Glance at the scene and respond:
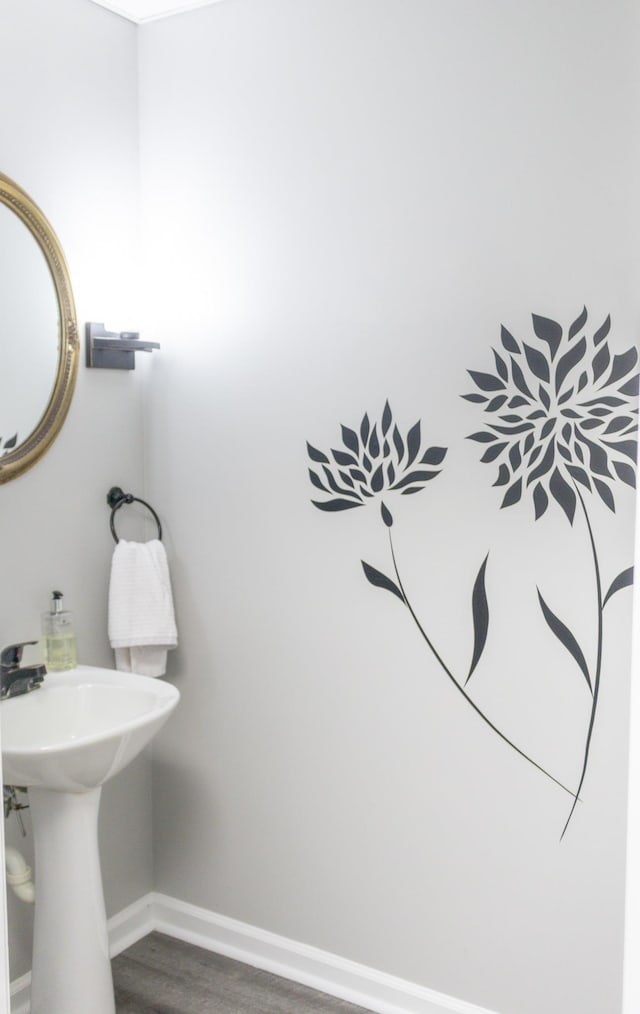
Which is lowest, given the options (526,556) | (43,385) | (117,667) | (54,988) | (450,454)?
(54,988)

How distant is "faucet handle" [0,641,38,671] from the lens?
221cm

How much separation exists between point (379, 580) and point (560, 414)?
606 mm

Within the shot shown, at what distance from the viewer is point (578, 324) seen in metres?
2.02

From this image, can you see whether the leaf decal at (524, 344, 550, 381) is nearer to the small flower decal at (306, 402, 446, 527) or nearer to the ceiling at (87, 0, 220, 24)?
the small flower decal at (306, 402, 446, 527)

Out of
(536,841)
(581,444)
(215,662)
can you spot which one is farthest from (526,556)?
(215,662)

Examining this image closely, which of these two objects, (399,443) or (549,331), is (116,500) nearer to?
(399,443)

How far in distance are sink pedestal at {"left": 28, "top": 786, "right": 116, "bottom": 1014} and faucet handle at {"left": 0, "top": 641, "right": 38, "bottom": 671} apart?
298 mm

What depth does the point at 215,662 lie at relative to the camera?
2645 millimetres

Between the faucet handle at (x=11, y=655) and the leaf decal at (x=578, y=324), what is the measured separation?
140cm

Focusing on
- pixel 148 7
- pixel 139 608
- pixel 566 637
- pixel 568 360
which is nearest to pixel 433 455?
pixel 568 360


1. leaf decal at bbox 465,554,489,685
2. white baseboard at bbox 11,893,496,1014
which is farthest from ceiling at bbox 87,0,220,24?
white baseboard at bbox 11,893,496,1014

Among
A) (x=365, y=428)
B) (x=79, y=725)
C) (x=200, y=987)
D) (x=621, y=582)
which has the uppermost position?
(x=365, y=428)

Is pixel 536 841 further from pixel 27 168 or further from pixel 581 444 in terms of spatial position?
pixel 27 168

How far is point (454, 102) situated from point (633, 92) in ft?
1.34
